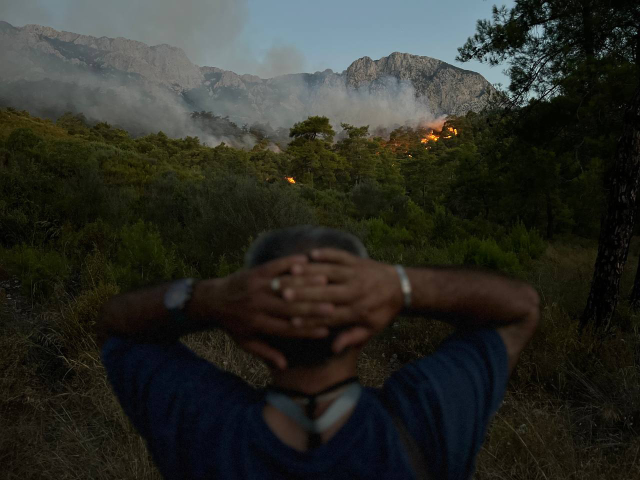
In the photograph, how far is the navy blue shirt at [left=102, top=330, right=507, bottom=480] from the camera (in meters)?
0.59

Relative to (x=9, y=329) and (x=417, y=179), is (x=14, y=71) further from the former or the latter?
(x=9, y=329)

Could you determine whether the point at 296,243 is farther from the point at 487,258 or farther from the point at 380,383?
the point at 487,258

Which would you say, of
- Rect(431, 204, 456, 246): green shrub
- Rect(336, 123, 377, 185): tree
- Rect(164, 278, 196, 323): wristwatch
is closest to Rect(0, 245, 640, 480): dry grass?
Rect(164, 278, 196, 323): wristwatch

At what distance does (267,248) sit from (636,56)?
27.2ft

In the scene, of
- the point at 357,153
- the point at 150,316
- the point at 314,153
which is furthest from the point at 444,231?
the point at 357,153

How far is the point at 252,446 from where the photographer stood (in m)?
A: 0.62

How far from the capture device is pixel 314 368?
0.59 metres

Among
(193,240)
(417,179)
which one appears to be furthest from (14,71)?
(193,240)

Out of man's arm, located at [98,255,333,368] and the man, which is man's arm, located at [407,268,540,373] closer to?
the man

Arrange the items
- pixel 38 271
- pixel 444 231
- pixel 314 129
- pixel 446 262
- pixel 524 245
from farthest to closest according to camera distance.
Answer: pixel 314 129 → pixel 444 231 → pixel 524 245 → pixel 446 262 → pixel 38 271

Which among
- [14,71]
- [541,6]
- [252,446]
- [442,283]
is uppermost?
[14,71]

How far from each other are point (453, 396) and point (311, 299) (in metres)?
0.32

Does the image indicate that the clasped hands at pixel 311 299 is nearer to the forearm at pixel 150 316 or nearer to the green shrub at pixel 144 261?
the forearm at pixel 150 316

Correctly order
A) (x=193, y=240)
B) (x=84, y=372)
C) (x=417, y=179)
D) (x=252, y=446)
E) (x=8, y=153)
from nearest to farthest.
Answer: (x=252, y=446), (x=84, y=372), (x=193, y=240), (x=8, y=153), (x=417, y=179)
